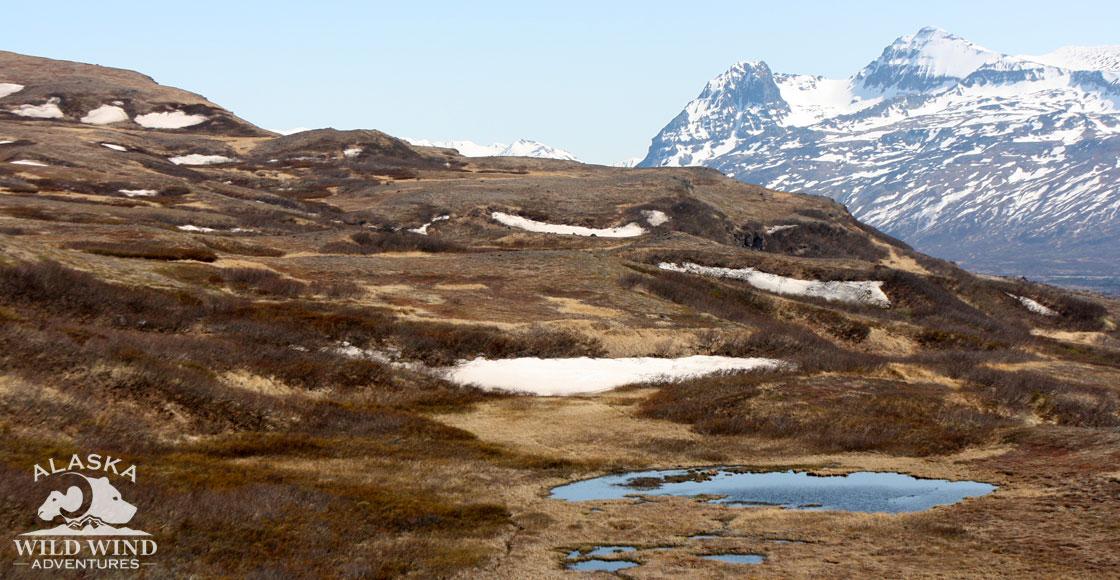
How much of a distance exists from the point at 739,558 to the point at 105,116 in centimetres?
17312

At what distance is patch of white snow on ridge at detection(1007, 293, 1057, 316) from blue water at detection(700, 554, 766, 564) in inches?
3319

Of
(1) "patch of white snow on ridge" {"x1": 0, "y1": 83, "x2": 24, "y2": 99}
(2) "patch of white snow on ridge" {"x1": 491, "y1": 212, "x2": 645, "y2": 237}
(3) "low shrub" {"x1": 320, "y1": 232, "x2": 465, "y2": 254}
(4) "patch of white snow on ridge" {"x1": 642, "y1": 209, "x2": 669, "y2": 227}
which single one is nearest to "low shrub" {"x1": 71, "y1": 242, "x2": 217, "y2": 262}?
(3) "low shrub" {"x1": 320, "y1": 232, "x2": 465, "y2": 254}

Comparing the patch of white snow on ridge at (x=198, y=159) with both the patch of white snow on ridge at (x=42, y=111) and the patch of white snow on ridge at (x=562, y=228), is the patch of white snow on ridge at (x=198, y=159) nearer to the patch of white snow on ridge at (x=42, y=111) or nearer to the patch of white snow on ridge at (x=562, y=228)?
the patch of white snow on ridge at (x=42, y=111)

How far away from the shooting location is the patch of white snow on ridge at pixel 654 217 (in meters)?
108

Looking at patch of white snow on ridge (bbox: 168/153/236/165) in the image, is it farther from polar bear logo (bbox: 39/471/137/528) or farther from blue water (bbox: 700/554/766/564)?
blue water (bbox: 700/554/766/564)

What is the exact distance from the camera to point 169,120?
165 metres

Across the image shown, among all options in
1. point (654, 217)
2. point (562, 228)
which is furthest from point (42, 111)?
point (654, 217)

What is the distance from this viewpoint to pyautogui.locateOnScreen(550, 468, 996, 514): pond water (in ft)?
78.0

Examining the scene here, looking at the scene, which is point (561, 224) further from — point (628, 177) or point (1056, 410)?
point (1056, 410)

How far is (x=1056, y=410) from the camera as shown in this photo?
131 ft

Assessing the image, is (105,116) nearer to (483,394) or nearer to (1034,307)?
(483,394)

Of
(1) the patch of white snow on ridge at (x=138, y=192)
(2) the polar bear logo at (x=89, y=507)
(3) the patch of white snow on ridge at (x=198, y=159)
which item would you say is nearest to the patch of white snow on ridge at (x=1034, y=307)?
(2) the polar bear logo at (x=89, y=507)

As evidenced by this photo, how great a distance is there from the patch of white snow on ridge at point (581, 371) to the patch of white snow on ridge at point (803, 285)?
28814 mm

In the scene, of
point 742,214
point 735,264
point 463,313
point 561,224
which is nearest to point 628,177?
point 742,214
